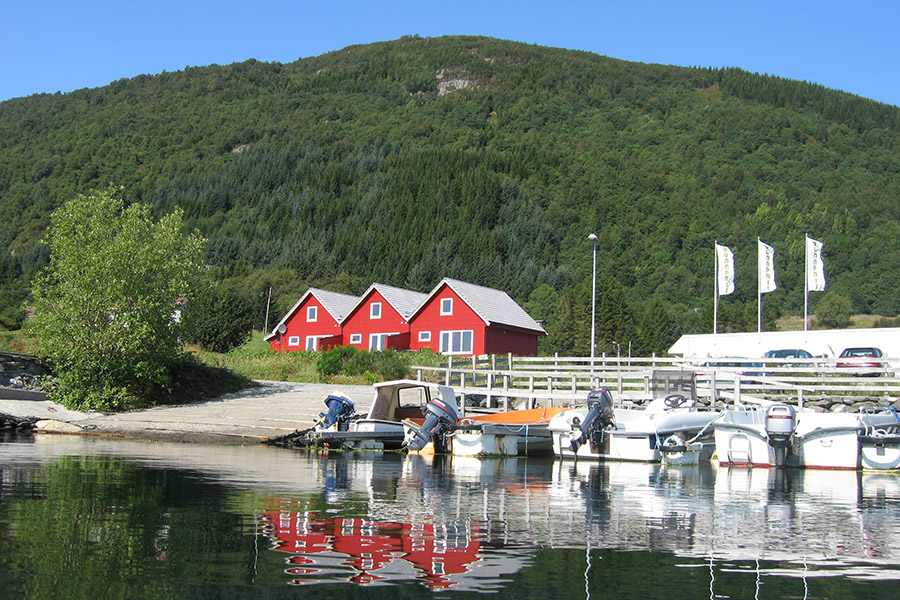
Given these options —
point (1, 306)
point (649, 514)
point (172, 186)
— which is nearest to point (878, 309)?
point (1, 306)

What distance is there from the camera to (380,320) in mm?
64688

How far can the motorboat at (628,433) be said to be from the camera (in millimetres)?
24828

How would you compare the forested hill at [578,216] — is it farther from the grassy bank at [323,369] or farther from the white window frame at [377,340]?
the grassy bank at [323,369]

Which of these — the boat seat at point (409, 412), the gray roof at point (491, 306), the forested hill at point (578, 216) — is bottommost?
the boat seat at point (409, 412)

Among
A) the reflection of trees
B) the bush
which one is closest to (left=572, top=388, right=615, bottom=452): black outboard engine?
the reflection of trees

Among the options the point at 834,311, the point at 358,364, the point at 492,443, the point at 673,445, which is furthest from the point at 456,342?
the point at 834,311

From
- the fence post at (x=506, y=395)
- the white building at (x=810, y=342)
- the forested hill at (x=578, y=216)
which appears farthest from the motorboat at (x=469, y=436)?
the forested hill at (x=578, y=216)

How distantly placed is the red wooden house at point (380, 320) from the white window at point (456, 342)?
3317 mm

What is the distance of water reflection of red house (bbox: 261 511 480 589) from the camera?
8.81 m

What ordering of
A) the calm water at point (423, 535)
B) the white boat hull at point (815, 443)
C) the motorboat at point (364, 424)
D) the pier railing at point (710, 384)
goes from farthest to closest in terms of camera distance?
the pier railing at point (710, 384) → the motorboat at point (364, 424) → the white boat hull at point (815, 443) → the calm water at point (423, 535)

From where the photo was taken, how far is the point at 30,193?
16862 centimetres

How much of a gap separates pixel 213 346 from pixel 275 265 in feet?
322

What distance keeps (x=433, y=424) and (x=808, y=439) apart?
35.1 feet

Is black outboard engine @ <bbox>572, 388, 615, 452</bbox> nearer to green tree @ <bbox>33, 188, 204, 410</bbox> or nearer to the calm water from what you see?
the calm water
